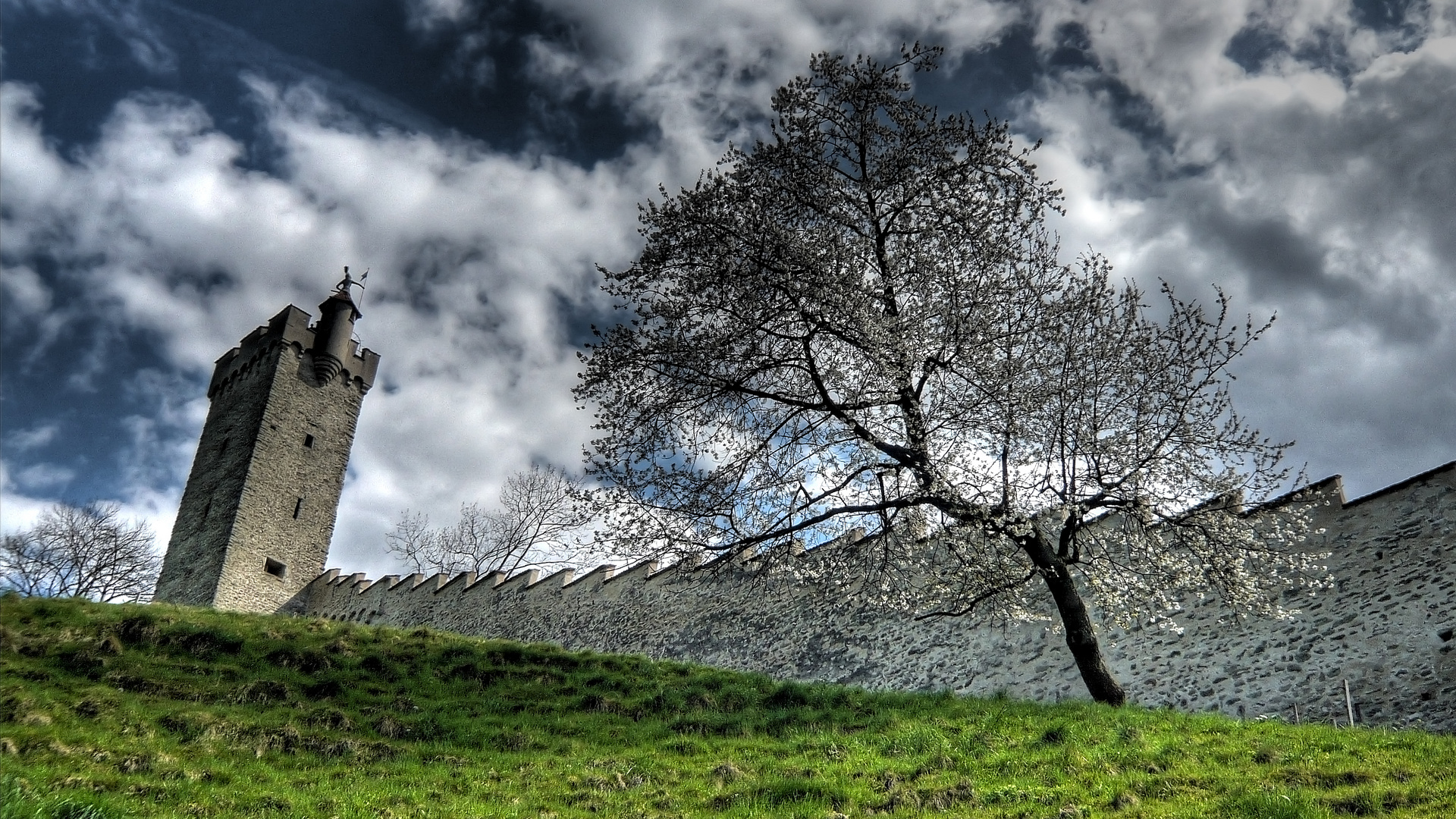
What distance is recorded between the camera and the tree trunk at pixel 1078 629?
10625mm

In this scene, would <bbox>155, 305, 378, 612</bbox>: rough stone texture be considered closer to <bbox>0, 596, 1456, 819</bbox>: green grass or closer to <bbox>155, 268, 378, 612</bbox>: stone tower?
<bbox>155, 268, 378, 612</bbox>: stone tower

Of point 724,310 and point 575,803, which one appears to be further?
point 724,310

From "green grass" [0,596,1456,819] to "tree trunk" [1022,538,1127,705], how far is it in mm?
1120

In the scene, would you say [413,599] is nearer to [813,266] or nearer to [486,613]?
[486,613]

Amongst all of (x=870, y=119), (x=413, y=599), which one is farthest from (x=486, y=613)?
(x=870, y=119)

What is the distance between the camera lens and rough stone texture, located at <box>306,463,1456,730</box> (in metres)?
10.1

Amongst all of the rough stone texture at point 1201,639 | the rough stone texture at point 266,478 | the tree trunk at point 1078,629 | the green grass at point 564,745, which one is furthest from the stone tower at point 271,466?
the tree trunk at point 1078,629

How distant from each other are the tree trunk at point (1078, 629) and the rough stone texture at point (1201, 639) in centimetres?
161

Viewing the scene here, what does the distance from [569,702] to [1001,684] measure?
6.43 meters

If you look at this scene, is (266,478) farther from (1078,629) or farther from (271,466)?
(1078,629)

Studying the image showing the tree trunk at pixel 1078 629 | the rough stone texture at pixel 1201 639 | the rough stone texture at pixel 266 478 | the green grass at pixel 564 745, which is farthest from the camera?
the rough stone texture at pixel 266 478

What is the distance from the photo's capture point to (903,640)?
1506 cm

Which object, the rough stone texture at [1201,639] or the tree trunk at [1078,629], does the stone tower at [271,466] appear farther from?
the tree trunk at [1078,629]

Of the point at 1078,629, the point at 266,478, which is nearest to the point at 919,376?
the point at 1078,629
